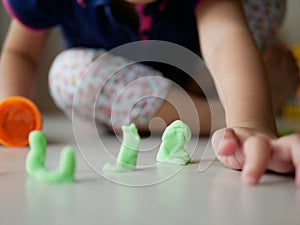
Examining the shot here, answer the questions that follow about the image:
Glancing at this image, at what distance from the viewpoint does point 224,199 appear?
431 mm

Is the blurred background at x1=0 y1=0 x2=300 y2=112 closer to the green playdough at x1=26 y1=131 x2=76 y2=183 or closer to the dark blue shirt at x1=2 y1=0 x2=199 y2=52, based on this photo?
the dark blue shirt at x1=2 y1=0 x2=199 y2=52

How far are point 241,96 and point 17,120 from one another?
0.99 feet

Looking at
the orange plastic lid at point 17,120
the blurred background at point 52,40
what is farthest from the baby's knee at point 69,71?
the blurred background at point 52,40

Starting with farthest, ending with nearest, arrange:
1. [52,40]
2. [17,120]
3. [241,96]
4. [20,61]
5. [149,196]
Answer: [52,40]
[20,61]
[17,120]
[241,96]
[149,196]

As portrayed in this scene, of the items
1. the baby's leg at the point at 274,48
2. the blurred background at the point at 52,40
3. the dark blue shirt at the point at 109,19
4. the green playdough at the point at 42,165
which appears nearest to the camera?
the green playdough at the point at 42,165

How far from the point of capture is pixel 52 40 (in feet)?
4.63

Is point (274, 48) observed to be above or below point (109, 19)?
below

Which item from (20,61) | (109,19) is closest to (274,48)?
(109,19)

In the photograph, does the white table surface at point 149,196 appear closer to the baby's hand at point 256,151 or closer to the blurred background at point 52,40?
the baby's hand at point 256,151

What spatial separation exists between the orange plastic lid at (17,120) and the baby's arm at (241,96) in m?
0.25

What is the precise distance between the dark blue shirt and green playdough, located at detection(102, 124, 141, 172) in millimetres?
346

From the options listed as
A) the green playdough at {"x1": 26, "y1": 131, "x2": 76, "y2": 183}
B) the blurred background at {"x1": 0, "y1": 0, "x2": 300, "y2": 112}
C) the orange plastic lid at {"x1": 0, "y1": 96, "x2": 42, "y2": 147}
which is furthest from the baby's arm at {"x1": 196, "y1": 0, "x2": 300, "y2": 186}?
the blurred background at {"x1": 0, "y1": 0, "x2": 300, "y2": 112}

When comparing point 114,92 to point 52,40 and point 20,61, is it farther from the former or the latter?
point 52,40

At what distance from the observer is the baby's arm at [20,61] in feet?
3.01
